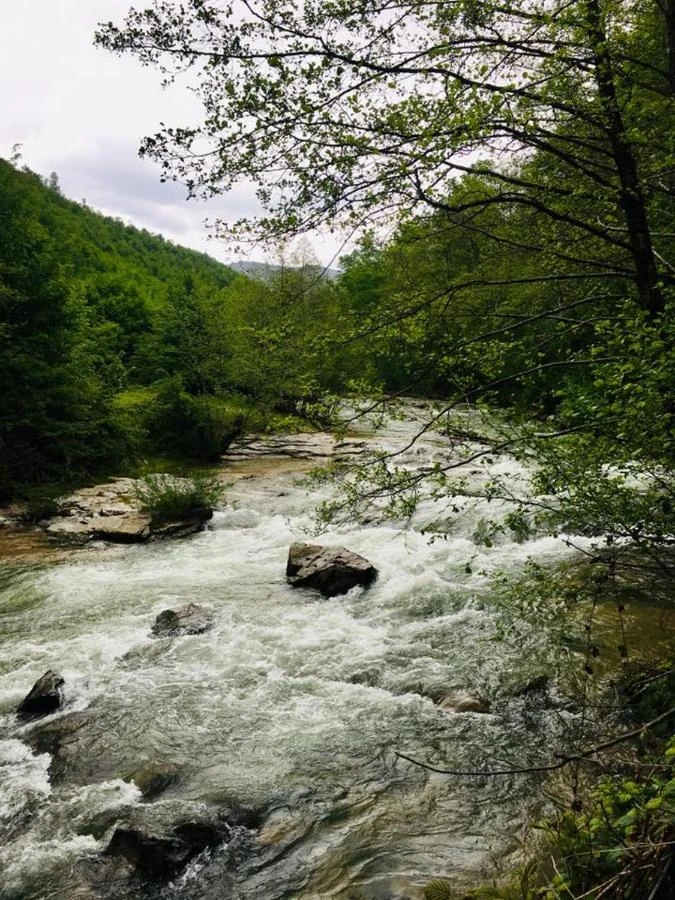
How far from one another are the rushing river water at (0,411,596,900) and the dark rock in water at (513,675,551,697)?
0.55 feet

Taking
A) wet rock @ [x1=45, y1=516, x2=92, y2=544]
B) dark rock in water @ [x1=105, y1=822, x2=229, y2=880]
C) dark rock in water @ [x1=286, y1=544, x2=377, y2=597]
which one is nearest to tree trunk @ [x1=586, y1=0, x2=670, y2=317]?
dark rock in water @ [x1=105, y1=822, x2=229, y2=880]

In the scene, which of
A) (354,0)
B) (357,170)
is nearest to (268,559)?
(357,170)

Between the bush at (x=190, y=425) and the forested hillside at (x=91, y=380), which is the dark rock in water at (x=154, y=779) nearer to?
the forested hillside at (x=91, y=380)

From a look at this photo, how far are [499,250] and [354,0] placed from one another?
313cm

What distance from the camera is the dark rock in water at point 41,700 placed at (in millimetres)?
6770

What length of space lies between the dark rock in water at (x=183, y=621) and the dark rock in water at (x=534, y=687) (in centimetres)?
459

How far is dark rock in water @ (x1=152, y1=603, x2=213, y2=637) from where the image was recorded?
343 inches

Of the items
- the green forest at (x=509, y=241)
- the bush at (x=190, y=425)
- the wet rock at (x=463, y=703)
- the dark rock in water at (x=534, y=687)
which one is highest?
the green forest at (x=509, y=241)

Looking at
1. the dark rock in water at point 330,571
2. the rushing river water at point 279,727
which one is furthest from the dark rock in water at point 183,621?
the dark rock in water at point 330,571

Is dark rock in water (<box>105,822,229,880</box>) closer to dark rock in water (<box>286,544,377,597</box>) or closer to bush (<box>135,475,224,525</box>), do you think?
dark rock in water (<box>286,544,377,597</box>)

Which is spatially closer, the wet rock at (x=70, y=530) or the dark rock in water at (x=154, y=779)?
the dark rock in water at (x=154, y=779)

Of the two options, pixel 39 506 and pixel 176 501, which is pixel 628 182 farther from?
pixel 39 506

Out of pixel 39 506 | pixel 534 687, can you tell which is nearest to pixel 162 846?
pixel 534 687

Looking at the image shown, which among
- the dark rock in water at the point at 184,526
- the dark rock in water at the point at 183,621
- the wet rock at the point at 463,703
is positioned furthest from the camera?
the dark rock in water at the point at 184,526
